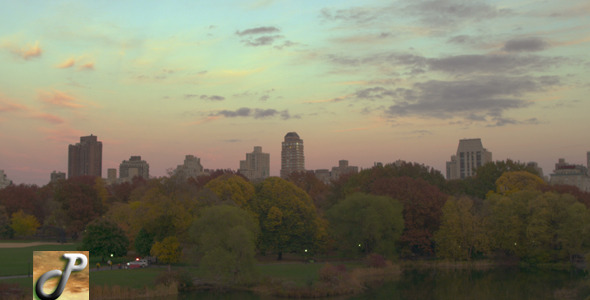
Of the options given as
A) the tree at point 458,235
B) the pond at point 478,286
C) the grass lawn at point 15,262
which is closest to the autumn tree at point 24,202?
the grass lawn at point 15,262

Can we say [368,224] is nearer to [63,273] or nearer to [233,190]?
[233,190]

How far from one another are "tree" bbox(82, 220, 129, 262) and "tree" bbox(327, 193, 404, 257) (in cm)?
2505

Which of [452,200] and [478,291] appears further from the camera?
[452,200]

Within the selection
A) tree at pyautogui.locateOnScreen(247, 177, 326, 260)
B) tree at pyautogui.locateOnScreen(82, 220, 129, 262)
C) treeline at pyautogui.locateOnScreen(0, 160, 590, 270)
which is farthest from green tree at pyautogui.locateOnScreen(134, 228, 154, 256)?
tree at pyautogui.locateOnScreen(247, 177, 326, 260)

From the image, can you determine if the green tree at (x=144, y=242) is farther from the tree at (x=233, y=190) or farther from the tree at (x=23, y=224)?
the tree at (x=23, y=224)

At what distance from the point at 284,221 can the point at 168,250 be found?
1742 centimetres

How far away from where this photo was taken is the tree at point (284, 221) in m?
67.3

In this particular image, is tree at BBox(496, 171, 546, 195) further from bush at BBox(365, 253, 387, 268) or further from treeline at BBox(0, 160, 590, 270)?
bush at BBox(365, 253, 387, 268)

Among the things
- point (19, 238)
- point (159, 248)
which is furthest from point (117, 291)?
point (19, 238)

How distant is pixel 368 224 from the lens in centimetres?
6488

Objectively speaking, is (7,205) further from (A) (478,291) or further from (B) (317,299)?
(A) (478,291)

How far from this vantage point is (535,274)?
60250mm

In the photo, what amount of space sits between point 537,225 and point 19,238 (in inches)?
3428

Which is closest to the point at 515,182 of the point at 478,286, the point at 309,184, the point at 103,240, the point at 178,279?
the point at 478,286
